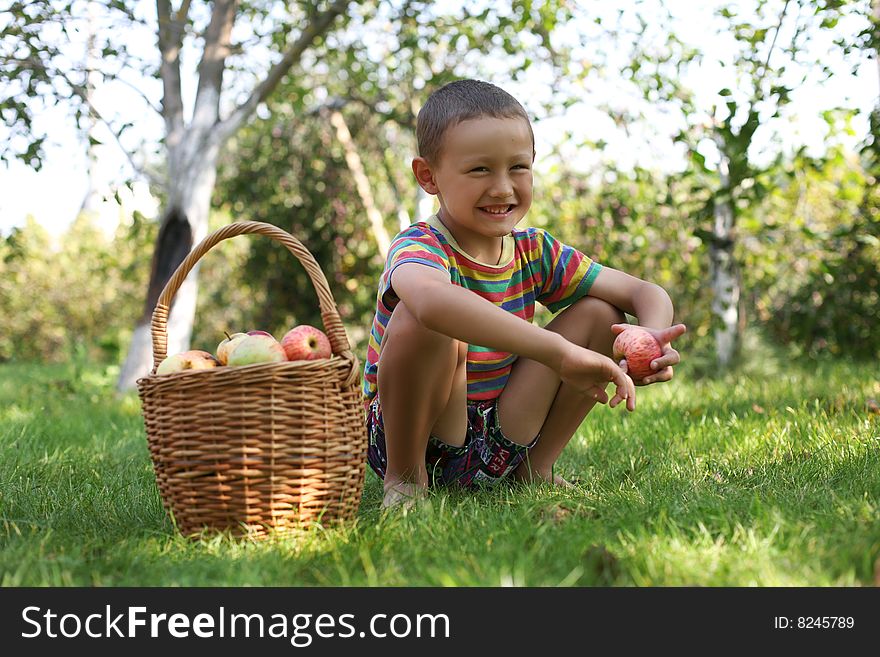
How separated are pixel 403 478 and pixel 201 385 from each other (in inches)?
25.3

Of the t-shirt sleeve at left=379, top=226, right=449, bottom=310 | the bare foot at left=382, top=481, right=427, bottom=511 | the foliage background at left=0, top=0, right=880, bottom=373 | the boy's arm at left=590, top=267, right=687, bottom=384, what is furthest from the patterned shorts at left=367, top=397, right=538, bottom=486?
the foliage background at left=0, top=0, right=880, bottom=373

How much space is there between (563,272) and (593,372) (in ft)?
2.12

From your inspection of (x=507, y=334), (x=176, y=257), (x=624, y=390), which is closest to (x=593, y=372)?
(x=624, y=390)

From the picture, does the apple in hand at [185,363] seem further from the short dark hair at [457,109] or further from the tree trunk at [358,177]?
the tree trunk at [358,177]

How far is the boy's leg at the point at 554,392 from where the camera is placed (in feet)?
7.28

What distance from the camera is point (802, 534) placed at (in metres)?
1.58

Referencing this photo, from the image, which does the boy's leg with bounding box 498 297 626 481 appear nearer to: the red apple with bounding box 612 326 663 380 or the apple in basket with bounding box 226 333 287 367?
the red apple with bounding box 612 326 663 380

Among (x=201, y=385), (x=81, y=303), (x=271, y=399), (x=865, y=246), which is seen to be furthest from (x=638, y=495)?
(x=81, y=303)

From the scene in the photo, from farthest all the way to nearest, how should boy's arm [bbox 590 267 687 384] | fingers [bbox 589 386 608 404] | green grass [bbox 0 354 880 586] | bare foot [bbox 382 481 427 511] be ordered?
bare foot [bbox 382 481 427 511]
boy's arm [bbox 590 267 687 384]
fingers [bbox 589 386 608 404]
green grass [bbox 0 354 880 586]

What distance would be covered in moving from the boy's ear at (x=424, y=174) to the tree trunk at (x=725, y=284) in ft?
10.5

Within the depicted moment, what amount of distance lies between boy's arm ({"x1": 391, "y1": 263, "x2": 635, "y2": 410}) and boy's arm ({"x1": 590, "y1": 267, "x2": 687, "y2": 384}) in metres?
0.20

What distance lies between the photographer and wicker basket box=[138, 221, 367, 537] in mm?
1763

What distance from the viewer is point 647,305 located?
2.18m

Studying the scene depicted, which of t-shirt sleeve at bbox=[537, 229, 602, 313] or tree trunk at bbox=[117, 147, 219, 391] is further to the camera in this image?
tree trunk at bbox=[117, 147, 219, 391]
